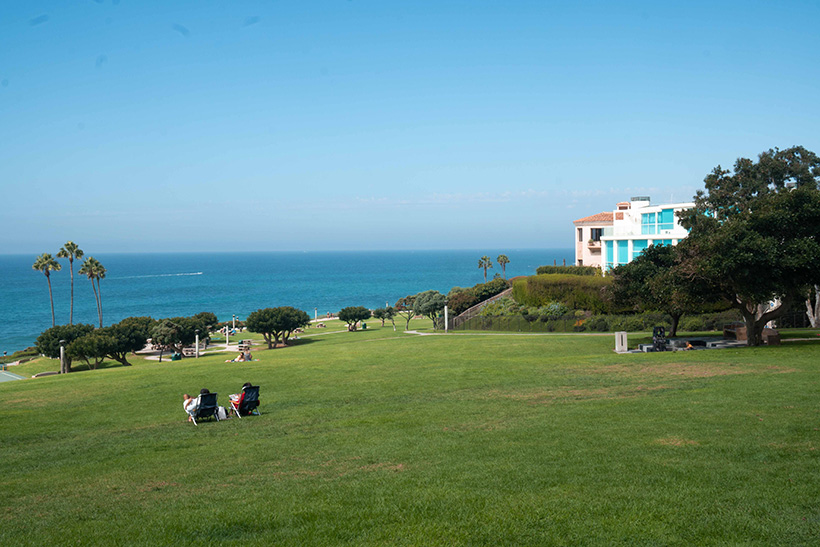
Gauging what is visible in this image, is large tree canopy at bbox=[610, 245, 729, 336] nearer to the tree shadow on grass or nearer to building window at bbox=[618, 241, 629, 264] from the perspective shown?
building window at bbox=[618, 241, 629, 264]

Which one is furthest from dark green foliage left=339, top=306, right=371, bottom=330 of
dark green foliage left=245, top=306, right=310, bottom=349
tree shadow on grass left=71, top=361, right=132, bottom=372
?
tree shadow on grass left=71, top=361, right=132, bottom=372

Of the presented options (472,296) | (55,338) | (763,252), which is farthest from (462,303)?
(763,252)

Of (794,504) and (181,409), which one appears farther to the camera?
(181,409)

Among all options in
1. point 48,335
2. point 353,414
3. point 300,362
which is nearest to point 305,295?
point 48,335

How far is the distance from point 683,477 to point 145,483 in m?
7.93

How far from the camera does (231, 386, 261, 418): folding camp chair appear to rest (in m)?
14.9

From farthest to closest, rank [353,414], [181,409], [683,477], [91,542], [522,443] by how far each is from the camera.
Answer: [181,409] → [353,414] → [522,443] → [683,477] → [91,542]

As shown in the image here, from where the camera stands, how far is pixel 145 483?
9.41m

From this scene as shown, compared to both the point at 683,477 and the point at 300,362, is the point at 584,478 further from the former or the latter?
the point at 300,362

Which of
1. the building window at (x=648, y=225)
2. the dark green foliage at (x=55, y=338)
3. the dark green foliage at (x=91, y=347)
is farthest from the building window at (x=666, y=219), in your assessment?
the dark green foliage at (x=55, y=338)

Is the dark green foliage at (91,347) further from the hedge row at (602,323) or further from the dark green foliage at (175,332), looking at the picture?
the hedge row at (602,323)

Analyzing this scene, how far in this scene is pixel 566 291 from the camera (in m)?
48.1

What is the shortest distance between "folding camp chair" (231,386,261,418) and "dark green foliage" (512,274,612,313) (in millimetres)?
32932

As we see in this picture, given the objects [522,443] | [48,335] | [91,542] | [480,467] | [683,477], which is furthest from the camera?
[48,335]
